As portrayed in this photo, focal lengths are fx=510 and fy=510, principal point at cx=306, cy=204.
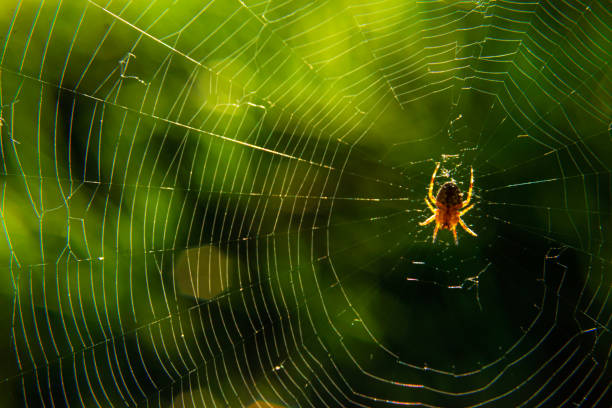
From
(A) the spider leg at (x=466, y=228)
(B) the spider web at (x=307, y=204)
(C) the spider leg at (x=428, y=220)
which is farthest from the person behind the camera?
(C) the spider leg at (x=428, y=220)

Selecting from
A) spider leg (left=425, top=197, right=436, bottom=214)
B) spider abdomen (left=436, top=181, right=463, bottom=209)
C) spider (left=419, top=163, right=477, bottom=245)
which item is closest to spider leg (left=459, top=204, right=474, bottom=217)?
spider (left=419, top=163, right=477, bottom=245)

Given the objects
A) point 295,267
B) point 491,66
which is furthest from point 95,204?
point 491,66

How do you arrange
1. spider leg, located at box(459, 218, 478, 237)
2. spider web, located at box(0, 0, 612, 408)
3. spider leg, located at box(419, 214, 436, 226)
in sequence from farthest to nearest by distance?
1. spider leg, located at box(419, 214, 436, 226)
2. spider leg, located at box(459, 218, 478, 237)
3. spider web, located at box(0, 0, 612, 408)

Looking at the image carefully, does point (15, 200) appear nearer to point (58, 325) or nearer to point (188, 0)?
point (58, 325)

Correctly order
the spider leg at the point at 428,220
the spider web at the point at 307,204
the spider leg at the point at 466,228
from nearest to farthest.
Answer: the spider web at the point at 307,204 → the spider leg at the point at 466,228 → the spider leg at the point at 428,220

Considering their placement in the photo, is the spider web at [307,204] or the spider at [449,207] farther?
the spider at [449,207]

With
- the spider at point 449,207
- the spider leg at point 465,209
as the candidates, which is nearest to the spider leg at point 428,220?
the spider at point 449,207

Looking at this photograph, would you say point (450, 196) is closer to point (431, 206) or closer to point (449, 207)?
point (449, 207)

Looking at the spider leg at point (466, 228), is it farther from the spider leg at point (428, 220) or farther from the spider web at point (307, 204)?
the spider leg at point (428, 220)

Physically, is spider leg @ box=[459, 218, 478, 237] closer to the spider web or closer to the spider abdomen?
the spider web
